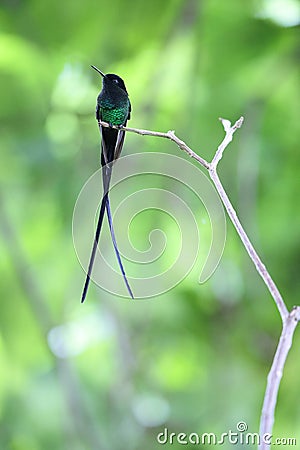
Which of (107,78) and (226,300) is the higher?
(226,300)

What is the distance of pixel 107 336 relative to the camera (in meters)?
1.08

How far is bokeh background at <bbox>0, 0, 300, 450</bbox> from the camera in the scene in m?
1.02

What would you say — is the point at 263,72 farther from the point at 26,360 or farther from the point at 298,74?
the point at 26,360

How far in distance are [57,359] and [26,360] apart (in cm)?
6

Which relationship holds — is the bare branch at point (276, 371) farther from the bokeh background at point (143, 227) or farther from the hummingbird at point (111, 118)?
the bokeh background at point (143, 227)

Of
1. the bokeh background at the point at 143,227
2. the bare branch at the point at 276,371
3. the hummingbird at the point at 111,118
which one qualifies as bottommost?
the bare branch at the point at 276,371

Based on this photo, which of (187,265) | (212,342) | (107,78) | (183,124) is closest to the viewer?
(107,78)

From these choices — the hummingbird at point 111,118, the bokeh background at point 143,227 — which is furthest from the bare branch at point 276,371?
the bokeh background at point 143,227

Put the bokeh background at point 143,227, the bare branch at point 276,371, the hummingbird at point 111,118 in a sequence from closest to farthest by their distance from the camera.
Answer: the bare branch at point 276,371 → the hummingbird at point 111,118 → the bokeh background at point 143,227

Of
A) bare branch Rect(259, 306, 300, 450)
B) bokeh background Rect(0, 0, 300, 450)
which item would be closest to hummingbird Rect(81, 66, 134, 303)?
bare branch Rect(259, 306, 300, 450)

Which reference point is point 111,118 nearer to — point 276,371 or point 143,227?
point 276,371

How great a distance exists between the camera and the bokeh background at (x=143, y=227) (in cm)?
102

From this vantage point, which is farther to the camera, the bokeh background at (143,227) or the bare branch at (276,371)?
the bokeh background at (143,227)

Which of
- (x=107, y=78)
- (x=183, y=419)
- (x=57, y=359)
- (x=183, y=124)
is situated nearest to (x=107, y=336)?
(x=57, y=359)
